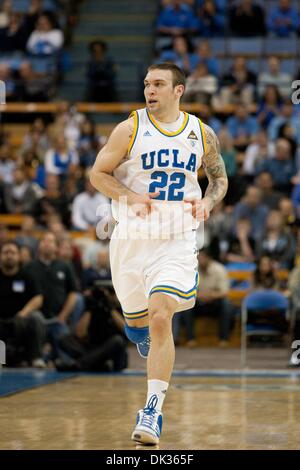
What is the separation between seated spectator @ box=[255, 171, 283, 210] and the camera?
50.7 ft

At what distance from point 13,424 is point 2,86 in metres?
10.5

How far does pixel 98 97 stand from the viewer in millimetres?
19469

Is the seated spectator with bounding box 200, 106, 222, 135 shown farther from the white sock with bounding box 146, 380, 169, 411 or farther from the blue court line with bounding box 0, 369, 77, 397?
the white sock with bounding box 146, 380, 169, 411

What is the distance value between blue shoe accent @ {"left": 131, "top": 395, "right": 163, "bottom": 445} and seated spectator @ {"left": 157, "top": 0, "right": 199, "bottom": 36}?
1455 cm

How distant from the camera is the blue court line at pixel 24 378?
360 inches

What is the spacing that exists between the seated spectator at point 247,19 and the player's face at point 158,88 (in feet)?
44.0

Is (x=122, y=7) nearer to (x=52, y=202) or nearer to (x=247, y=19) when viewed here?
(x=247, y=19)

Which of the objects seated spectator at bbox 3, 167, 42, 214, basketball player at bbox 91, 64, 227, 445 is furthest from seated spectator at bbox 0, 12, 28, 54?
basketball player at bbox 91, 64, 227, 445

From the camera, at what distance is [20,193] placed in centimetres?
1658

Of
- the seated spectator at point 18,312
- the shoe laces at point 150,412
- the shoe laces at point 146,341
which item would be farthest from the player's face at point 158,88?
the seated spectator at point 18,312

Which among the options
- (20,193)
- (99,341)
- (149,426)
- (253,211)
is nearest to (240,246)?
(253,211)

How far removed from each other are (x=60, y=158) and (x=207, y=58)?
11.1 ft
